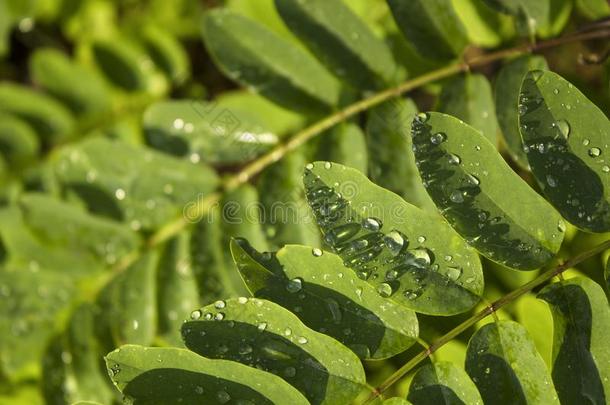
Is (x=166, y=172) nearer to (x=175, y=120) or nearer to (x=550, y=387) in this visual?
(x=175, y=120)

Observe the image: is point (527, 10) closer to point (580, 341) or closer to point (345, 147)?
point (345, 147)

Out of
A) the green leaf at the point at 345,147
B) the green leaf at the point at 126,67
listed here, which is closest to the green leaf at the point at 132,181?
the green leaf at the point at 345,147

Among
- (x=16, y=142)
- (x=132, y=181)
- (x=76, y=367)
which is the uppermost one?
(x=132, y=181)

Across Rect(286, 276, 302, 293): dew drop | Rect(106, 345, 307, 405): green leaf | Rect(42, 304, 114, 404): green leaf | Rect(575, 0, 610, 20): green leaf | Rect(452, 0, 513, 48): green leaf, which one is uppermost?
Rect(575, 0, 610, 20): green leaf

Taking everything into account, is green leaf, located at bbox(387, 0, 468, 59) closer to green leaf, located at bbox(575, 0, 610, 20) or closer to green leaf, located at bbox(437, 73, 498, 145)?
green leaf, located at bbox(437, 73, 498, 145)

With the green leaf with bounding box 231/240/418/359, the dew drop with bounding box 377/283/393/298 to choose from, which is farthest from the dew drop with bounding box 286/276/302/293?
the dew drop with bounding box 377/283/393/298

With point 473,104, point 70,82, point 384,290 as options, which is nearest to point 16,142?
point 70,82

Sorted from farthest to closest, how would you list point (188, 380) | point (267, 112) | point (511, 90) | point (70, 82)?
point (70, 82) → point (267, 112) → point (511, 90) → point (188, 380)
